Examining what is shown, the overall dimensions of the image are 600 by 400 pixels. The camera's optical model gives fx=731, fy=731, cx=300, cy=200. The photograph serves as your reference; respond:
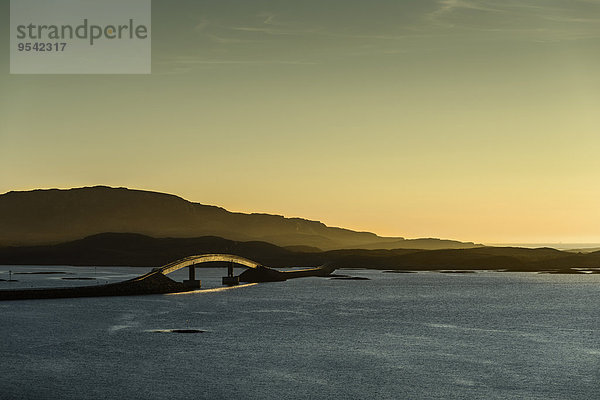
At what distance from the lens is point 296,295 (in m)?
162

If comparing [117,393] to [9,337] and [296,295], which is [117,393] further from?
[296,295]

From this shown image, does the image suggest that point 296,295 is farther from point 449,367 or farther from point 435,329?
point 449,367

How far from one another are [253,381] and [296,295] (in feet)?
361

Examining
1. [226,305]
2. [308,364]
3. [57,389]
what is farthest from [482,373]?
[226,305]

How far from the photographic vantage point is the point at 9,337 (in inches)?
2985

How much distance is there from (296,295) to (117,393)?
380 feet

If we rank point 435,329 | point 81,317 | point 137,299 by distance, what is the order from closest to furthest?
1. point 435,329
2. point 81,317
3. point 137,299

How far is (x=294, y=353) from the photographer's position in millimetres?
66375

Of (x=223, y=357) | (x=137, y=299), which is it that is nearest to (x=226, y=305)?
(x=137, y=299)

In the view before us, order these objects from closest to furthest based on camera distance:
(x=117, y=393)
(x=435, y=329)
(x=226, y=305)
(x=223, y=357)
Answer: (x=117, y=393), (x=223, y=357), (x=435, y=329), (x=226, y=305)

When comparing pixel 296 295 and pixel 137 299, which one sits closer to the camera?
pixel 137 299

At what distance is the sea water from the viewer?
49406 millimetres

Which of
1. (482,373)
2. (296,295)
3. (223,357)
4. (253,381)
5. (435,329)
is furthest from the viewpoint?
(296,295)

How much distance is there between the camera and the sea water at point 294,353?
162 feet
